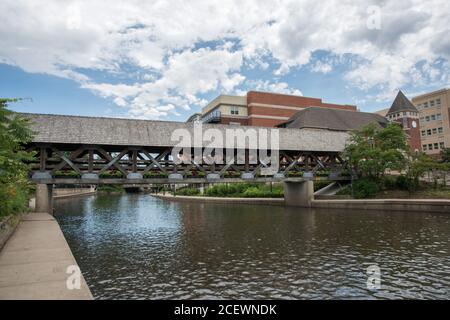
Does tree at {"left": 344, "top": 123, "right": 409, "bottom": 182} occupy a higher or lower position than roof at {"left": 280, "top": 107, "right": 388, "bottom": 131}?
lower

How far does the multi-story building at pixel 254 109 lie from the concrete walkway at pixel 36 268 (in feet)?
151

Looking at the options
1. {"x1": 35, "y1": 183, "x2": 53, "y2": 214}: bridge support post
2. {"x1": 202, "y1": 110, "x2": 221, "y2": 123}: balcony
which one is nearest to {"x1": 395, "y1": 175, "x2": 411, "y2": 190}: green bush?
{"x1": 35, "y1": 183, "x2": 53, "y2": 214}: bridge support post

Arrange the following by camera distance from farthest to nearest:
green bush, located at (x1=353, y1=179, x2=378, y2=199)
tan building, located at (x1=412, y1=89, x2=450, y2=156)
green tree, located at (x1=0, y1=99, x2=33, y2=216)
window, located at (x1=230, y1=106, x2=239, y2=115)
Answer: window, located at (x1=230, y1=106, x2=239, y2=115) < tan building, located at (x1=412, y1=89, x2=450, y2=156) < green bush, located at (x1=353, y1=179, x2=378, y2=199) < green tree, located at (x1=0, y1=99, x2=33, y2=216)

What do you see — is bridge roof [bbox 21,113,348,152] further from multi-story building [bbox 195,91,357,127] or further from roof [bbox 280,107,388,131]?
multi-story building [bbox 195,91,357,127]

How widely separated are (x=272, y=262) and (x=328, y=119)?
4184 cm

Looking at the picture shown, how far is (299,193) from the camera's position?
2928cm

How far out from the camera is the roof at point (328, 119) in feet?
146

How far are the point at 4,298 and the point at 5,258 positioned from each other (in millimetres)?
3106

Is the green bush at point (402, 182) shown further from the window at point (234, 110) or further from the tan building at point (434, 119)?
the tan building at point (434, 119)

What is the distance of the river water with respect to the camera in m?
6.52

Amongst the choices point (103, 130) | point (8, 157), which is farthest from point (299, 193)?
point (8, 157)

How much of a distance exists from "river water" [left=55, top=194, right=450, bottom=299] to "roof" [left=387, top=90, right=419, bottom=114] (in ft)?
149

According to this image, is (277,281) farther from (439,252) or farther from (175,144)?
(175,144)
